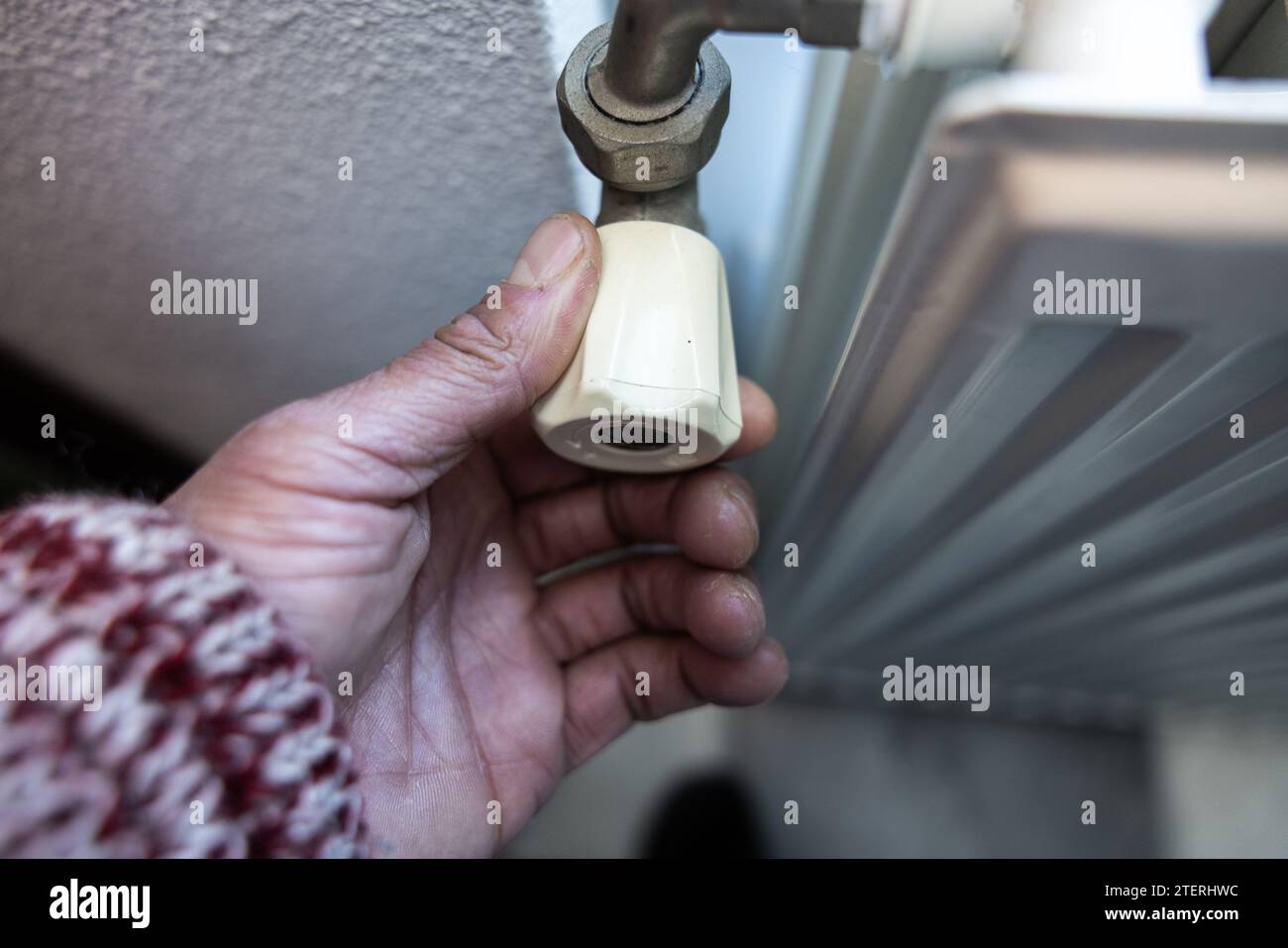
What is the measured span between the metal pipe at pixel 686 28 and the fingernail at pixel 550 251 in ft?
0.19

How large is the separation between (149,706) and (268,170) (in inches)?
10.5

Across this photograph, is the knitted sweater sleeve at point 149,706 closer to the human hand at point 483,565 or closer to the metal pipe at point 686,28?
the human hand at point 483,565

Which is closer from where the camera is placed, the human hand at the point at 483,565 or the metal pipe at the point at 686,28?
the metal pipe at the point at 686,28

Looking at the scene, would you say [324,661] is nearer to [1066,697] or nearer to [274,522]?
[274,522]

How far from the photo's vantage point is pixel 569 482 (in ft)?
1.72

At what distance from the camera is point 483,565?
51cm

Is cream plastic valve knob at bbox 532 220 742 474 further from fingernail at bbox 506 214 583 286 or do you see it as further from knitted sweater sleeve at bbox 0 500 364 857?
knitted sweater sleeve at bbox 0 500 364 857

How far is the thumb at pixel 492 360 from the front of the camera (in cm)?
31

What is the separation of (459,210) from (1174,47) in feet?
1.06

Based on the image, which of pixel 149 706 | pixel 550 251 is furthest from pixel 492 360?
pixel 149 706

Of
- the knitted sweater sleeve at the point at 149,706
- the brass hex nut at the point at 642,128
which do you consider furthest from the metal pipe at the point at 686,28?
the knitted sweater sleeve at the point at 149,706

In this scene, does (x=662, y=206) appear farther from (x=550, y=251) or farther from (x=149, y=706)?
(x=149, y=706)

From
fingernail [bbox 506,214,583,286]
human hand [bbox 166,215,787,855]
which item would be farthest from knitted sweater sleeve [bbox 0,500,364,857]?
fingernail [bbox 506,214,583,286]

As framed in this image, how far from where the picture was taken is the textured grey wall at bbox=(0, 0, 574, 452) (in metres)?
0.33
